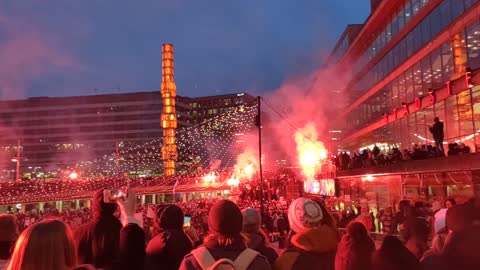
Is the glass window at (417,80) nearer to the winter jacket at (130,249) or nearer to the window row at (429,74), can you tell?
the window row at (429,74)

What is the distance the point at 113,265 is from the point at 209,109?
11748 cm

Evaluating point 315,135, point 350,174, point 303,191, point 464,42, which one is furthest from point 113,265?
point 315,135

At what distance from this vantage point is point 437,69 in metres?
22.2

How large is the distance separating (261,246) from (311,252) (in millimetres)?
1348

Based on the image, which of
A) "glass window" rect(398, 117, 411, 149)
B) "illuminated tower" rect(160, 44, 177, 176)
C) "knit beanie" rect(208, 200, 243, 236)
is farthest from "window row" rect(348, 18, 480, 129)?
"illuminated tower" rect(160, 44, 177, 176)

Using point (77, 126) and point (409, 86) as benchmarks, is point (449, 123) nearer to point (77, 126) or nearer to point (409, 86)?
point (409, 86)

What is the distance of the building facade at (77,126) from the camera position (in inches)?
3816

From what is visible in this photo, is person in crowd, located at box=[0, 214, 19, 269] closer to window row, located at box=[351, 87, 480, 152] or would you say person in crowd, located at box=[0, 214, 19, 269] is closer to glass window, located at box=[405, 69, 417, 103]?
window row, located at box=[351, 87, 480, 152]

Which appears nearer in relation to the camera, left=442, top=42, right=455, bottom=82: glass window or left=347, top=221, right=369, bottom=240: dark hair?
left=347, top=221, right=369, bottom=240: dark hair

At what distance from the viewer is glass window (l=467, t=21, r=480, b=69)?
17903 millimetres

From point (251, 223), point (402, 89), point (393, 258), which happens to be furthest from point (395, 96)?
point (393, 258)

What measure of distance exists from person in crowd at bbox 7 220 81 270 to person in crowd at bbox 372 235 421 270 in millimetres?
2387

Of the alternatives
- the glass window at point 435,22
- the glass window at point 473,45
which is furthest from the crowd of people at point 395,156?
the glass window at point 435,22

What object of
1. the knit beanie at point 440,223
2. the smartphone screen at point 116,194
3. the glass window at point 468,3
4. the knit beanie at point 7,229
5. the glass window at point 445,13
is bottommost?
the knit beanie at point 440,223
